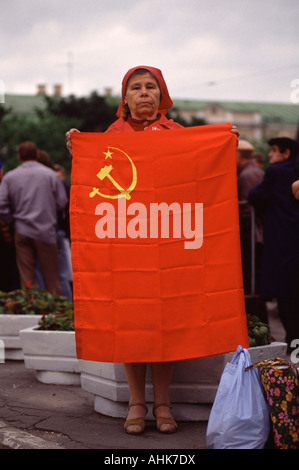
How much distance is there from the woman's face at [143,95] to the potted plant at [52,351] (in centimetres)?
201

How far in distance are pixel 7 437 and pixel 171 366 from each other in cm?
104

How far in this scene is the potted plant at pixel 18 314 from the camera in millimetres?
7328

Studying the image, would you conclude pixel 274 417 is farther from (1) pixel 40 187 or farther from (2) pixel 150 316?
(1) pixel 40 187

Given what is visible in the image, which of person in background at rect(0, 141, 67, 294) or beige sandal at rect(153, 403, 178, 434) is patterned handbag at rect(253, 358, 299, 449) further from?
person in background at rect(0, 141, 67, 294)

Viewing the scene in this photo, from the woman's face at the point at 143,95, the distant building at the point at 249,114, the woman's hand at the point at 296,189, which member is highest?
the distant building at the point at 249,114

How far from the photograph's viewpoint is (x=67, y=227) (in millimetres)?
10438

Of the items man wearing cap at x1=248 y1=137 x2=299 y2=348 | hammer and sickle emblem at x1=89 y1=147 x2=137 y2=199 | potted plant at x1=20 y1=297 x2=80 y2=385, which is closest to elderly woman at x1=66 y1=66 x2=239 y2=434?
hammer and sickle emblem at x1=89 y1=147 x2=137 y2=199

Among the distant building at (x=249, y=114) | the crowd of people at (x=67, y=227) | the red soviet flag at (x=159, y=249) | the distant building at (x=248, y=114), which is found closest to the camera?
the red soviet flag at (x=159, y=249)

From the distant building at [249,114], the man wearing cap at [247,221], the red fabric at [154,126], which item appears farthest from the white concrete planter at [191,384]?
the distant building at [249,114]

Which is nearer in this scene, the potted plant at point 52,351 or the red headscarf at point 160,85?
the red headscarf at point 160,85

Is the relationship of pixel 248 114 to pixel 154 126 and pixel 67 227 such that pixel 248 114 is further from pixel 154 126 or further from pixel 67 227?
pixel 154 126

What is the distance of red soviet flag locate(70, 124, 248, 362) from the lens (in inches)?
187

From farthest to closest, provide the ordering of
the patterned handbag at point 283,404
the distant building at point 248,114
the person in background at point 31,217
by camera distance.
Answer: the distant building at point 248,114 → the person in background at point 31,217 → the patterned handbag at point 283,404

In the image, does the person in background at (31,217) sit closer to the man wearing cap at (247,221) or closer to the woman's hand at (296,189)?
the man wearing cap at (247,221)
